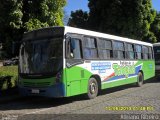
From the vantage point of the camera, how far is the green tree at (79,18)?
3097 centimetres

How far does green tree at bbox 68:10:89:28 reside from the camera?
102 feet

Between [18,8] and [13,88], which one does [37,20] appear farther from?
[13,88]

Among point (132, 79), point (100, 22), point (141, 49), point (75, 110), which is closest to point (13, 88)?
point (75, 110)

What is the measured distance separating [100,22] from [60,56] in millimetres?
16846

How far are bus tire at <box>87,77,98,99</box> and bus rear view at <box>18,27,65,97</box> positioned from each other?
6.25 feet

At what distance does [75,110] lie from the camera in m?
11.0

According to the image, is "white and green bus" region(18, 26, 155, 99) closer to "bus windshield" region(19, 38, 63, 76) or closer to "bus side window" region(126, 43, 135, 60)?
"bus windshield" region(19, 38, 63, 76)

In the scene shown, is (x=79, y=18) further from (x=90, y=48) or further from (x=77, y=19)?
(x=90, y=48)

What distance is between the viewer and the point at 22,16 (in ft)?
45.4

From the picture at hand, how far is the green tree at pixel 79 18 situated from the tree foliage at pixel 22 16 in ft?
53.0

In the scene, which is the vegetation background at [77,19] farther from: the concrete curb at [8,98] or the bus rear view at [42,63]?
the concrete curb at [8,98]

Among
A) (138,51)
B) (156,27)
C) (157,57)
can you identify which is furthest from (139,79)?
(156,27)

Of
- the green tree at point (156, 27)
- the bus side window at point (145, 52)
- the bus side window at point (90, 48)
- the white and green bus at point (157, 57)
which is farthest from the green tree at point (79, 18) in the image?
the bus side window at point (90, 48)

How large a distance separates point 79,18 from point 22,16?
17.6m
